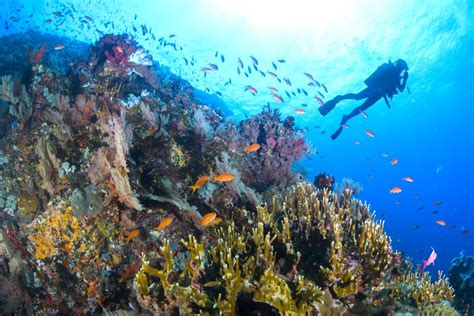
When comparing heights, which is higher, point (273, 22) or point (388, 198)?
point (388, 198)

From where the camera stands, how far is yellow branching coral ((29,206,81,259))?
4.86 m

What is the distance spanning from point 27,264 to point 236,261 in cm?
398

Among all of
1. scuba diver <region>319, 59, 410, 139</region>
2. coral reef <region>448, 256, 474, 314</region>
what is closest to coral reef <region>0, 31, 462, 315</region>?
coral reef <region>448, 256, 474, 314</region>

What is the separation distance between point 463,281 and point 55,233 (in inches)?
499

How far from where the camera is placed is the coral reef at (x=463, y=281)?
31.6 ft

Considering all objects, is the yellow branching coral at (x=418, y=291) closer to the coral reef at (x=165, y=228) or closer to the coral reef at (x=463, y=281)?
the coral reef at (x=165, y=228)

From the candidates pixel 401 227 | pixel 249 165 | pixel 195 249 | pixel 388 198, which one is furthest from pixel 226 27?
pixel 388 198

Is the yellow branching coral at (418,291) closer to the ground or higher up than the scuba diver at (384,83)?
closer to the ground

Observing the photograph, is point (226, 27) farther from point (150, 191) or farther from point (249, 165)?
point (150, 191)

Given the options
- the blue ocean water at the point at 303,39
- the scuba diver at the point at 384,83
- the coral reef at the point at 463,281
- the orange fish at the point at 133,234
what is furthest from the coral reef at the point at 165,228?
the blue ocean water at the point at 303,39

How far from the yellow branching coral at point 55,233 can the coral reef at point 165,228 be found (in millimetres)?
21

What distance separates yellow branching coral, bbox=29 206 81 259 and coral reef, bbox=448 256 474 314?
10.5 metres

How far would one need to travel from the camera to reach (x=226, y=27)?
3169 cm

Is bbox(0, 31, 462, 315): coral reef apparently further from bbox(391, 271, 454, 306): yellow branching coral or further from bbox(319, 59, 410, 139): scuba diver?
bbox(319, 59, 410, 139): scuba diver
